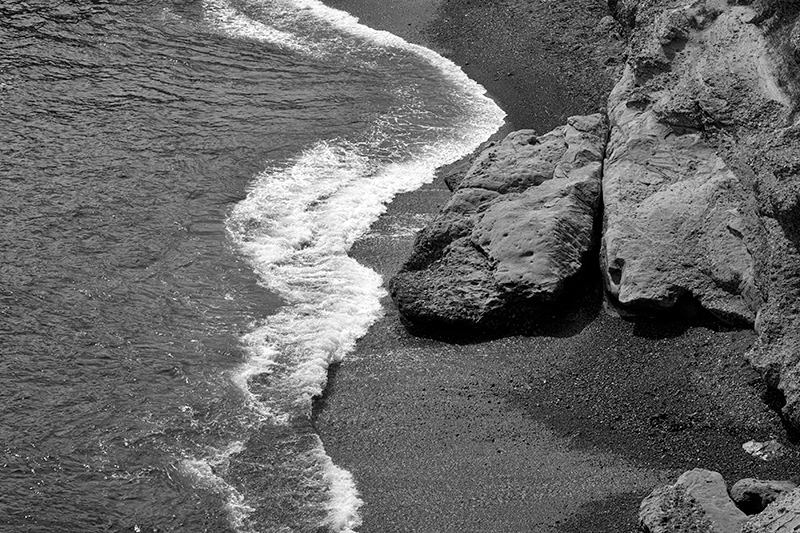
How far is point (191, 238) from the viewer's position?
2119 cm

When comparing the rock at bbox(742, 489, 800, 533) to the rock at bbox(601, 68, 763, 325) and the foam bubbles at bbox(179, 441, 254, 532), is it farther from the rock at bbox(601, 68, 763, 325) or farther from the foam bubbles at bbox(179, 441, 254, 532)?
the foam bubbles at bbox(179, 441, 254, 532)

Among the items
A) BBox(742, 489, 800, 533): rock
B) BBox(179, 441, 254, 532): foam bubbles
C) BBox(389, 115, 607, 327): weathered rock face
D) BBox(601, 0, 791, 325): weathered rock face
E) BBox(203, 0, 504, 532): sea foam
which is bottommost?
BBox(179, 441, 254, 532): foam bubbles

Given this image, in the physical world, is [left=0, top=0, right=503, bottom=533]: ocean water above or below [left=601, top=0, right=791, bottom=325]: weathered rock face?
below

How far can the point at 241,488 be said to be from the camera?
15.4 metres

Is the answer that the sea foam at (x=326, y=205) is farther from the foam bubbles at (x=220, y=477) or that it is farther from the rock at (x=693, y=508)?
the rock at (x=693, y=508)


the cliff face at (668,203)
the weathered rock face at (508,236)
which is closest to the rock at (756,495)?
the cliff face at (668,203)

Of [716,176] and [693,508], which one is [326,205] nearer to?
[716,176]

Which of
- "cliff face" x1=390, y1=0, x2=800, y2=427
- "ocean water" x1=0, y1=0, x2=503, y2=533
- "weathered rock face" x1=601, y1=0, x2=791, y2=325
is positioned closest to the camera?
"ocean water" x1=0, y1=0, x2=503, y2=533

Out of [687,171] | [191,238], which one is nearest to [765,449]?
[687,171]

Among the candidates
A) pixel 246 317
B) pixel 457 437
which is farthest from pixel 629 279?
pixel 246 317

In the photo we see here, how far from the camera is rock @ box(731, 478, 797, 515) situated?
43.9ft

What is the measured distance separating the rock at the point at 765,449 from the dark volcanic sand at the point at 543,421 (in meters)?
0.12

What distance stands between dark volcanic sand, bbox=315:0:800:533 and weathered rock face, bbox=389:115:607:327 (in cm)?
61

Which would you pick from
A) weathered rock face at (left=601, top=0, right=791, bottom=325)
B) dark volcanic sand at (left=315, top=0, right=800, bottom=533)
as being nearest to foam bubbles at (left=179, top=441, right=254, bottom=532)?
dark volcanic sand at (left=315, top=0, right=800, bottom=533)
